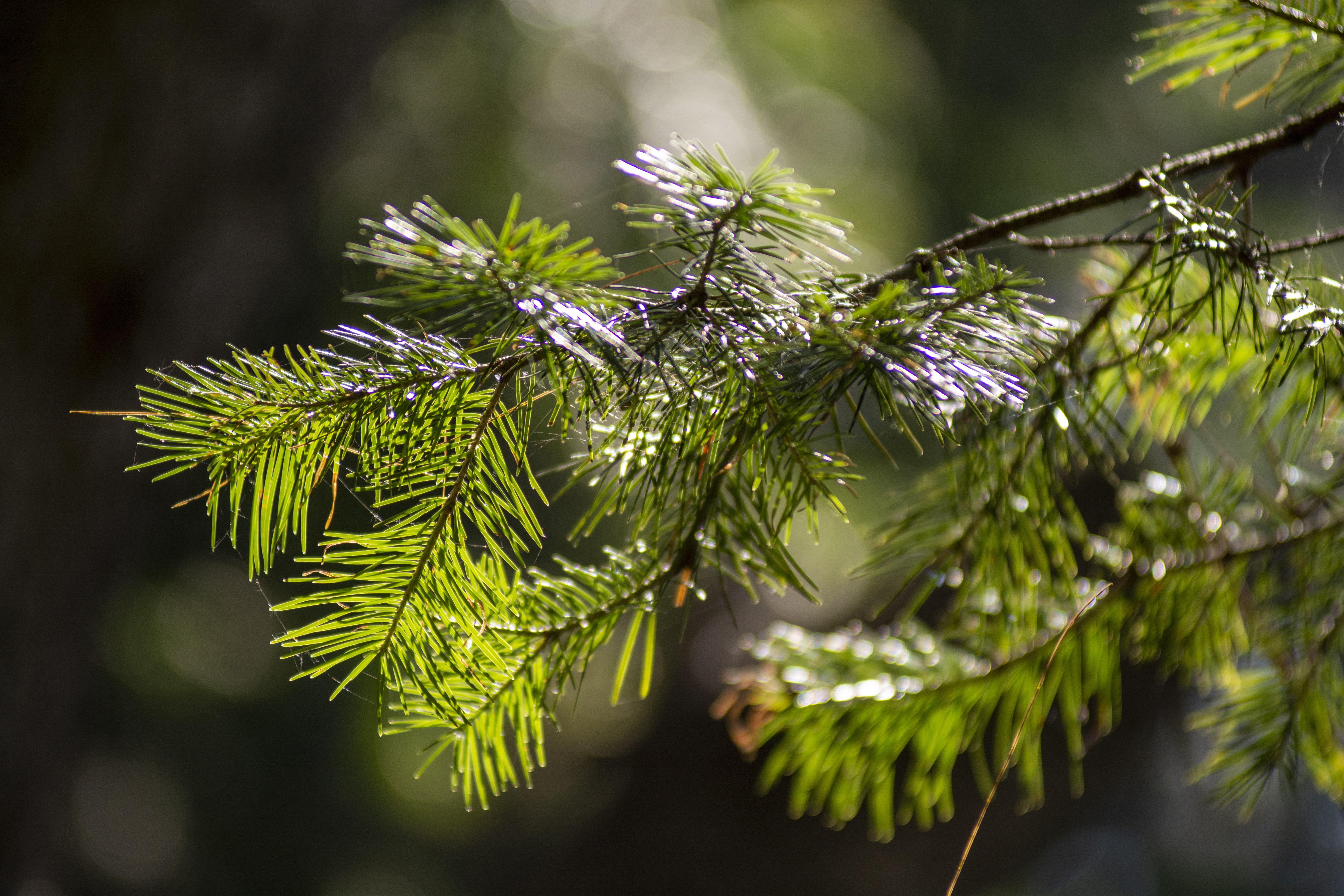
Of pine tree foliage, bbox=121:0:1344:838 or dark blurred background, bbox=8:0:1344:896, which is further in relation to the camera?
dark blurred background, bbox=8:0:1344:896

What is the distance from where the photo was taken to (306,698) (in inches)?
64.6

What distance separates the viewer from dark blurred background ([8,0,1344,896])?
58cm

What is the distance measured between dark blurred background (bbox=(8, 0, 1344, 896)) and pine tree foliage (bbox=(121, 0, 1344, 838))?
0.07m

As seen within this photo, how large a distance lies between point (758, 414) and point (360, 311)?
3.55 feet

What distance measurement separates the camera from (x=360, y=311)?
3.69ft

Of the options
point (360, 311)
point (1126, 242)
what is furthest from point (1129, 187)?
point (360, 311)

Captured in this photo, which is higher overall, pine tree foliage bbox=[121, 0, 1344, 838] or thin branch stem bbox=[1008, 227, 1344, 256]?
thin branch stem bbox=[1008, 227, 1344, 256]

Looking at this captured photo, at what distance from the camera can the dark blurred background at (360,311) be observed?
1.91ft

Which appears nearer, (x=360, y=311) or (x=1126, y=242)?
(x=1126, y=242)

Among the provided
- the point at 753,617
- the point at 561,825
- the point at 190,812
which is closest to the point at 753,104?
the point at 753,617

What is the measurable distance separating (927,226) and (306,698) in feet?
5.62

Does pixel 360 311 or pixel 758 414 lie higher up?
pixel 360 311

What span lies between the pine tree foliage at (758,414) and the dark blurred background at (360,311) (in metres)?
0.07

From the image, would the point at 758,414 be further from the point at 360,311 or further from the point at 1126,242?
the point at 360,311
